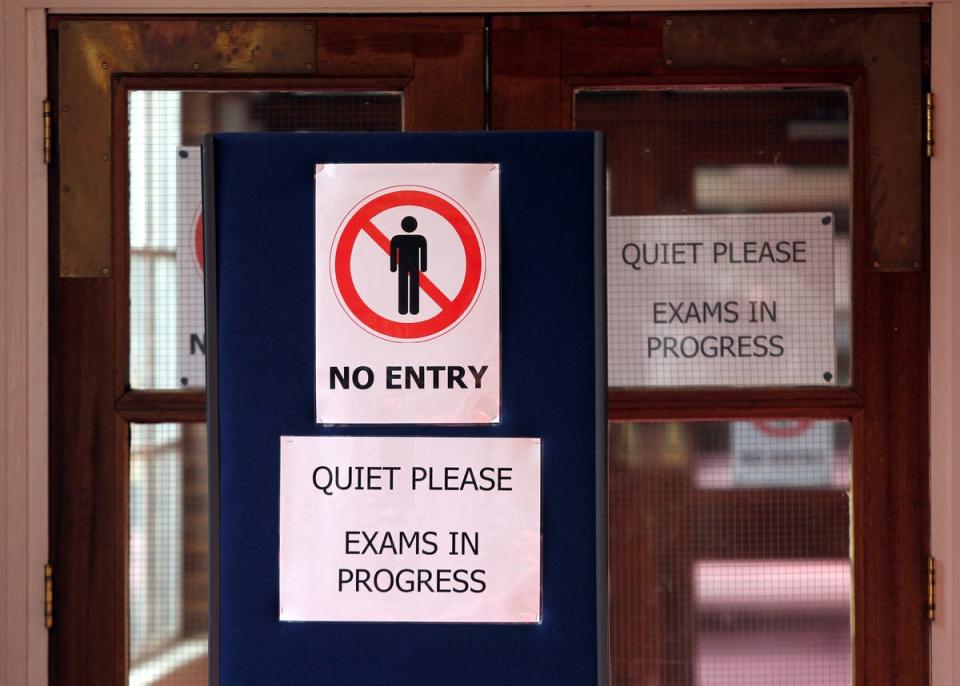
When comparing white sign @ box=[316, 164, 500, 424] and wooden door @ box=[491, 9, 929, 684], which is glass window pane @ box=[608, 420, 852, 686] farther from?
white sign @ box=[316, 164, 500, 424]

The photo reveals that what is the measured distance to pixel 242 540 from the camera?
3.80 feet

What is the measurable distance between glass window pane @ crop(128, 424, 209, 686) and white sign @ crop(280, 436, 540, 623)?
694 millimetres

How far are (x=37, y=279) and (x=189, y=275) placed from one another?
0.95 ft

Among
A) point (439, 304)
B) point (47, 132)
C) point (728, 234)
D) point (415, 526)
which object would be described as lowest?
point (415, 526)

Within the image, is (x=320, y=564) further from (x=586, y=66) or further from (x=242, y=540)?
(x=586, y=66)

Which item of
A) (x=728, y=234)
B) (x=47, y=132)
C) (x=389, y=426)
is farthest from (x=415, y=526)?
(x=47, y=132)

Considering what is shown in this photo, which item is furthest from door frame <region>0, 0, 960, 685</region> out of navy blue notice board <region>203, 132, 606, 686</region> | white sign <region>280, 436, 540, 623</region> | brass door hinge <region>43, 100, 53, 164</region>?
white sign <region>280, 436, 540, 623</region>

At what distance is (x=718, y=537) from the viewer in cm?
176

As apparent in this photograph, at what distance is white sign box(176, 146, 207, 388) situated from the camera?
1754 mm

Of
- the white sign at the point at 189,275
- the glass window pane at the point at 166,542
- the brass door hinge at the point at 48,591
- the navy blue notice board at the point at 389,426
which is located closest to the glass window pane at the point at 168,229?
the white sign at the point at 189,275

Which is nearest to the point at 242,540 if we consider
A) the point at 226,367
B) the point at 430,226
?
the point at 226,367

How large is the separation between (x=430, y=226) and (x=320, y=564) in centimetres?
46

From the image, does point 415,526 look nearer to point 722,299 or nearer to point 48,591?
point 722,299

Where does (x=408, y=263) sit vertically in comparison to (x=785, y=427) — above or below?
above
